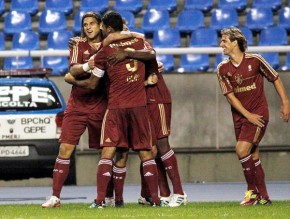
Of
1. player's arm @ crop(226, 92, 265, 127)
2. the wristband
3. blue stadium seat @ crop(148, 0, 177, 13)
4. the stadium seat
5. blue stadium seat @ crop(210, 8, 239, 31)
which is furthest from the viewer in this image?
blue stadium seat @ crop(148, 0, 177, 13)

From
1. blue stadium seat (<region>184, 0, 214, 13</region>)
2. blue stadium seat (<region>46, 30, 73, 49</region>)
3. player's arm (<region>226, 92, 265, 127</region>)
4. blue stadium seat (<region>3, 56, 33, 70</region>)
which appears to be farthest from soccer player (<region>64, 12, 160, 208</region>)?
blue stadium seat (<region>184, 0, 214, 13</region>)

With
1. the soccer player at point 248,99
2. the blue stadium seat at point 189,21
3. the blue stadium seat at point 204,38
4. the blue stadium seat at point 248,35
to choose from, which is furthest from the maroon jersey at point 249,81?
the blue stadium seat at point 189,21

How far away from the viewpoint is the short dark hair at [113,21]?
13548mm

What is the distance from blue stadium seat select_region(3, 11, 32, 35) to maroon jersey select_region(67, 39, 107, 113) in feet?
34.1

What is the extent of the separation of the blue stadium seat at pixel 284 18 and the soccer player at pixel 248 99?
9.34 meters

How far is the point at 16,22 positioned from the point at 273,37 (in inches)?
201

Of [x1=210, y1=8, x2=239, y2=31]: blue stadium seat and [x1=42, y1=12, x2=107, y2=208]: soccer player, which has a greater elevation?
[x1=210, y1=8, x2=239, y2=31]: blue stadium seat

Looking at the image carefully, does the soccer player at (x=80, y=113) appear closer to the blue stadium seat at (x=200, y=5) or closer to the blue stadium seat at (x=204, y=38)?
the blue stadium seat at (x=204, y=38)

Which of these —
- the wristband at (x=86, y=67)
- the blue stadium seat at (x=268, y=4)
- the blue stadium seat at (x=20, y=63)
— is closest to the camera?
the wristband at (x=86, y=67)

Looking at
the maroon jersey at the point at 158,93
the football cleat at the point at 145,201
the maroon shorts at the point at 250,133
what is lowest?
the football cleat at the point at 145,201

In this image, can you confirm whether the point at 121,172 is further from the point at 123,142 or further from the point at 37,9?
the point at 37,9

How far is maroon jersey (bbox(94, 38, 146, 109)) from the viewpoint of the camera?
13.7 metres

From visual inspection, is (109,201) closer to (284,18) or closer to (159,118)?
(159,118)

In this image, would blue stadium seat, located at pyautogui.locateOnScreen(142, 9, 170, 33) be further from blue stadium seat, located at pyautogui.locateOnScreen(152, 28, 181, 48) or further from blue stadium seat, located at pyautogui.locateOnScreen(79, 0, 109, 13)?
blue stadium seat, located at pyautogui.locateOnScreen(79, 0, 109, 13)
